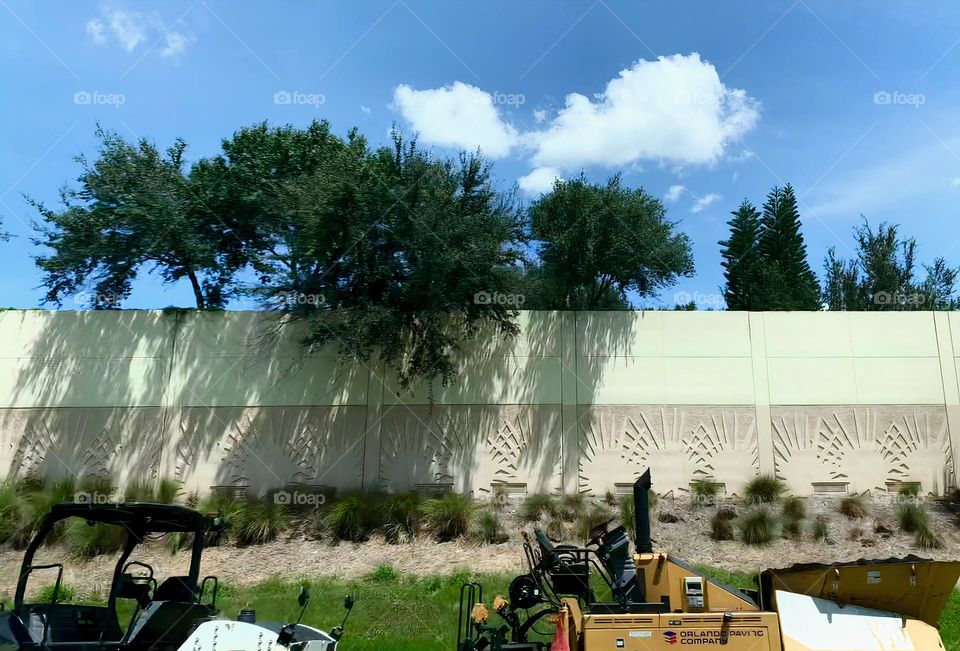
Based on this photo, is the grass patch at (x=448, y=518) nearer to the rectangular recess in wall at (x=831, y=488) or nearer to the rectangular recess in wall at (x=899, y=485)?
the rectangular recess in wall at (x=831, y=488)

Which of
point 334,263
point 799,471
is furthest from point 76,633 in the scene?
point 799,471

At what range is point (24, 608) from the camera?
6.01 metres

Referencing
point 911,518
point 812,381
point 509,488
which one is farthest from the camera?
point 812,381

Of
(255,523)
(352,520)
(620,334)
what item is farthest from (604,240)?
(255,523)

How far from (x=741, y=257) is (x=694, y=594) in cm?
3213

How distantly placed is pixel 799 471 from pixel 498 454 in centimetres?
822

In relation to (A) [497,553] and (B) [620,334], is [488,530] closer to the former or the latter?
(A) [497,553]

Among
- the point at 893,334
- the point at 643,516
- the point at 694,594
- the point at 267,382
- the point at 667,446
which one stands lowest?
the point at 694,594

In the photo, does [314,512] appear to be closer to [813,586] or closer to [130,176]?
[130,176]

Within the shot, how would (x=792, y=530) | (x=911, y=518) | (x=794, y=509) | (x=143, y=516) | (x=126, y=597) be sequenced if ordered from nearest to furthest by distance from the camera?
(x=143, y=516), (x=126, y=597), (x=792, y=530), (x=911, y=518), (x=794, y=509)

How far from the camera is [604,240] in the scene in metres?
18.4

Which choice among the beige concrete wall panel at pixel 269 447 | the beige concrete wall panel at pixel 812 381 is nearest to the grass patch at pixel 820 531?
the beige concrete wall panel at pixel 812 381

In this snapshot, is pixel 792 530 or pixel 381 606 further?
pixel 792 530

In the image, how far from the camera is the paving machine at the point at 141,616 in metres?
5.58
